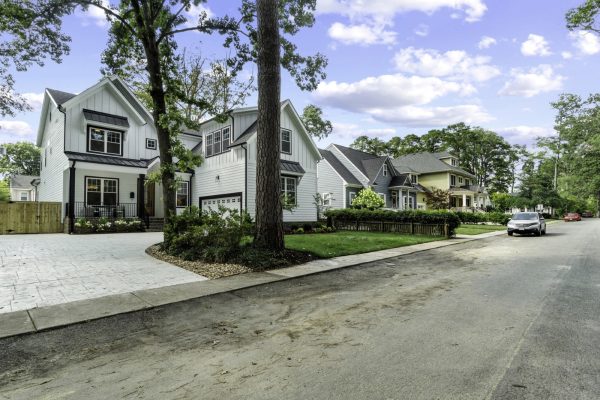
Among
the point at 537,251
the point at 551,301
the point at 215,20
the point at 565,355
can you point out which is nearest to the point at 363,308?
the point at 565,355

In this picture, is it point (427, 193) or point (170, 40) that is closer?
point (170, 40)

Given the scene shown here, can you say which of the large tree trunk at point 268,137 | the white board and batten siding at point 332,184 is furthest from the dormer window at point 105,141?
the white board and batten siding at point 332,184

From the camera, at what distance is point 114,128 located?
20.0m

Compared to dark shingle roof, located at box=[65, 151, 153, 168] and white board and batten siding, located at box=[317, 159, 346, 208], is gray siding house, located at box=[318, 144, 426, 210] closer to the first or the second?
white board and batten siding, located at box=[317, 159, 346, 208]

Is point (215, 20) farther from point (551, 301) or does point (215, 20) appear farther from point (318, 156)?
point (551, 301)

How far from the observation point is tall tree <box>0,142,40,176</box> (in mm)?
51034

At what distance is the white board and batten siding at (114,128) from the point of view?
1848 cm

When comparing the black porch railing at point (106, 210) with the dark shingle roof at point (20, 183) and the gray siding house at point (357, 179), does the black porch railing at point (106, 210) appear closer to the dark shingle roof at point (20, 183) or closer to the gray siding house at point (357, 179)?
the gray siding house at point (357, 179)

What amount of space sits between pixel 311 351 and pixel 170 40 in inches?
550

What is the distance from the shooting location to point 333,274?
7863 millimetres

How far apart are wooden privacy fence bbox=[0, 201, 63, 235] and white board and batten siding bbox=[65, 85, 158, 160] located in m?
3.56

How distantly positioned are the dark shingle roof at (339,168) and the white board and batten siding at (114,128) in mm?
16163

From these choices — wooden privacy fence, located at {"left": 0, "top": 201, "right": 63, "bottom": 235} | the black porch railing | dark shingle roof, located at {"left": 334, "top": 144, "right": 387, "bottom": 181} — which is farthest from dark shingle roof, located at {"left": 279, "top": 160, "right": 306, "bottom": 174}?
dark shingle roof, located at {"left": 334, "top": 144, "right": 387, "bottom": 181}

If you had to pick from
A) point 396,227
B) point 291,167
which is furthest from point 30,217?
point 396,227
